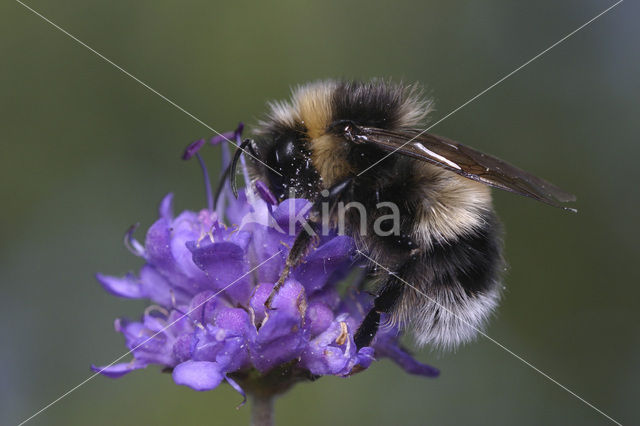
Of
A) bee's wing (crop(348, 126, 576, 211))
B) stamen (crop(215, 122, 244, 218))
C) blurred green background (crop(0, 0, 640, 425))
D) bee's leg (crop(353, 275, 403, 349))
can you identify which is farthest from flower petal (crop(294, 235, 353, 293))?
blurred green background (crop(0, 0, 640, 425))

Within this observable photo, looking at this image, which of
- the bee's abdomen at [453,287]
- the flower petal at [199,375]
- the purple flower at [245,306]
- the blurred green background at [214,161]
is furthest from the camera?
the blurred green background at [214,161]

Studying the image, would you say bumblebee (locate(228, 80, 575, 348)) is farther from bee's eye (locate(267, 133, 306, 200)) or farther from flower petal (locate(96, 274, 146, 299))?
flower petal (locate(96, 274, 146, 299))

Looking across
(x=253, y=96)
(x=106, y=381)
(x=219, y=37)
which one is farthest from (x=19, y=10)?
(x=106, y=381)

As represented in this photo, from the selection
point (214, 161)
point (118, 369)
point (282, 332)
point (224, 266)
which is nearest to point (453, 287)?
point (282, 332)

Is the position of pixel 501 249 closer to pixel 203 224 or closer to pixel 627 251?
pixel 203 224

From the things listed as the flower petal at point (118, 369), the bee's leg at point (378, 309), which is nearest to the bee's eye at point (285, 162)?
the bee's leg at point (378, 309)

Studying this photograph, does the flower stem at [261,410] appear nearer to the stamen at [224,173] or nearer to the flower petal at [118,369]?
the flower petal at [118,369]
